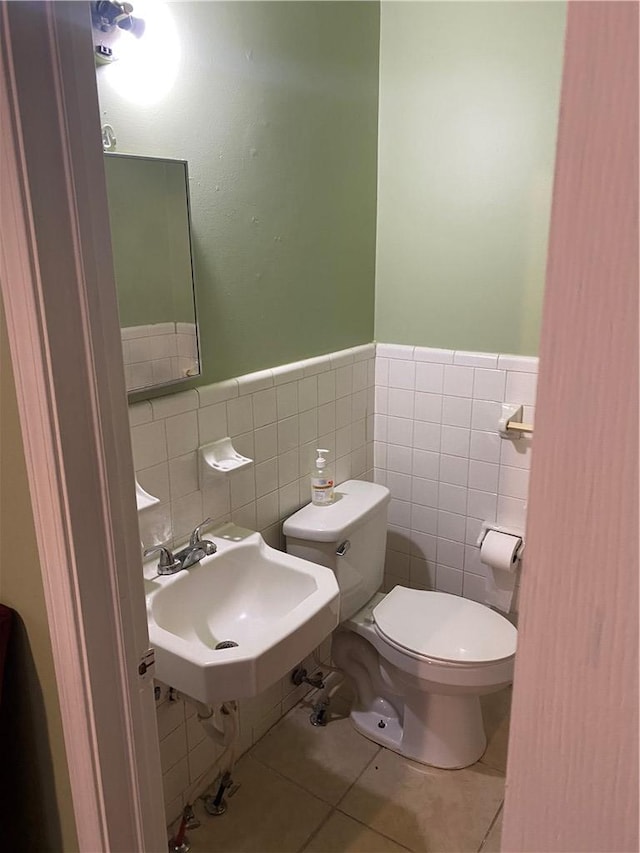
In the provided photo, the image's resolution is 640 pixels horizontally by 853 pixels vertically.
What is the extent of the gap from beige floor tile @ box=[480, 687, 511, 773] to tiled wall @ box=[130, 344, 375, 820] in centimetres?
59

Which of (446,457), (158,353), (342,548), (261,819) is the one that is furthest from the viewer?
(446,457)

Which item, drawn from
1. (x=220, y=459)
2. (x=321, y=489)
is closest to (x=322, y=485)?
(x=321, y=489)

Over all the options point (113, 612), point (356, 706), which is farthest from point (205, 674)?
point (356, 706)

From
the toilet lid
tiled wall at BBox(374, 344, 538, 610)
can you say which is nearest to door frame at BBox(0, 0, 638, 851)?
the toilet lid

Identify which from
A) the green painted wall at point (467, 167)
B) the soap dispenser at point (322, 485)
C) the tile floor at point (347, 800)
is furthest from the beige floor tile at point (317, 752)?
the green painted wall at point (467, 167)

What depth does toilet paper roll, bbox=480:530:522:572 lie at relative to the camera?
212 cm

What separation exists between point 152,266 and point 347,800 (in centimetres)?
158

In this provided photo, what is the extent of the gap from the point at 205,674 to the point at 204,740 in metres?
0.68

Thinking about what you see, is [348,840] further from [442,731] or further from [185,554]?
[185,554]

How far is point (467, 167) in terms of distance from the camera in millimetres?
2025

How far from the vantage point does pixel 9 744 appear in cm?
121

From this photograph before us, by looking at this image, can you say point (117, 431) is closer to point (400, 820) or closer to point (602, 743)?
point (602, 743)

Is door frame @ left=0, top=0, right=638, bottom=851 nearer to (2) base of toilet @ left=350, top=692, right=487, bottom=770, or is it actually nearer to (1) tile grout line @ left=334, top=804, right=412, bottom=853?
(1) tile grout line @ left=334, top=804, right=412, bottom=853

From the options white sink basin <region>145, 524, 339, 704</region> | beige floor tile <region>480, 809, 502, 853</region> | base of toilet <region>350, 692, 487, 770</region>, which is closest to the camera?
white sink basin <region>145, 524, 339, 704</region>
